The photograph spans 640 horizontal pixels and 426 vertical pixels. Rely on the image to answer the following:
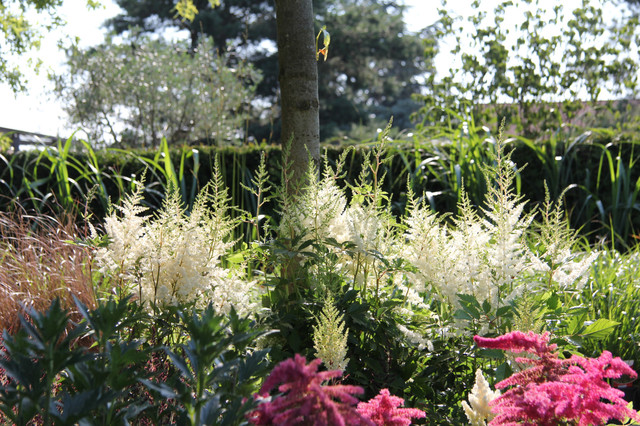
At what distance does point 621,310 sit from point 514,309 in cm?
171

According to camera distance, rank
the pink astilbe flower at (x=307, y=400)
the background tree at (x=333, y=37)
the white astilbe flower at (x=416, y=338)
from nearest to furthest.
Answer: the pink astilbe flower at (x=307, y=400)
the white astilbe flower at (x=416, y=338)
the background tree at (x=333, y=37)

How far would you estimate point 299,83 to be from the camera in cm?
263

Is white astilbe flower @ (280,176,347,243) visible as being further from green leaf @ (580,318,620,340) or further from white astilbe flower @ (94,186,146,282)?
green leaf @ (580,318,620,340)

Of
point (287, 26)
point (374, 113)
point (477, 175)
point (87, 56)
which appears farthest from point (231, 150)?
point (374, 113)

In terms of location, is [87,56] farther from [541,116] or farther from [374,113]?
[541,116]

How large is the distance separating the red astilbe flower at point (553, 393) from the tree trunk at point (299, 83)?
145 cm

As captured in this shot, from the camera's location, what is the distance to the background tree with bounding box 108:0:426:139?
23.2m

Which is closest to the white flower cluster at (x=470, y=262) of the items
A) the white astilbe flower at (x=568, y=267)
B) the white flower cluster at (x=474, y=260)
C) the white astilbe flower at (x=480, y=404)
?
the white flower cluster at (x=474, y=260)

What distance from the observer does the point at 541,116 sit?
884 cm

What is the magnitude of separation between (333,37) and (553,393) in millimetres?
23502

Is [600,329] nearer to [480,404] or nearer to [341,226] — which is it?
[480,404]

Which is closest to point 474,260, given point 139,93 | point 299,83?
point 299,83

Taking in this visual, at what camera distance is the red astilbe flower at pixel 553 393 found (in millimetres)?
1227

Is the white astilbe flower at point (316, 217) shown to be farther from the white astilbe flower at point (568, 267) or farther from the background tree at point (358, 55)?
the background tree at point (358, 55)
